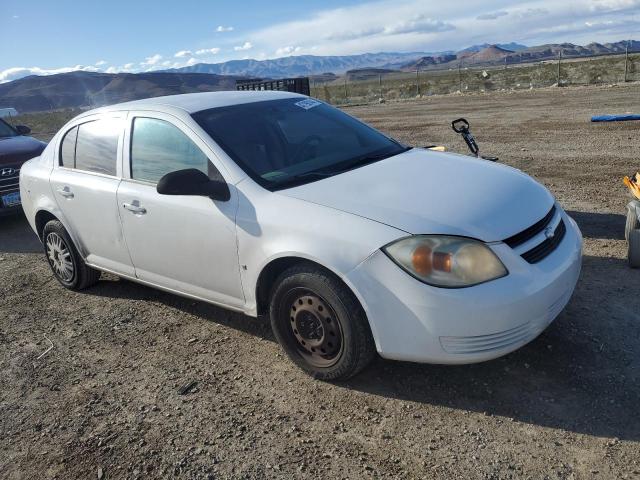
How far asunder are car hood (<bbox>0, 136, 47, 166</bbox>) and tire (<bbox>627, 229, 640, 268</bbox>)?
7.99 m

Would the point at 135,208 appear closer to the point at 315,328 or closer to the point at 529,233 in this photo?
the point at 315,328

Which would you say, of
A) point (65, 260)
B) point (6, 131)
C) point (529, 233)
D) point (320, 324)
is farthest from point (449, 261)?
point (6, 131)

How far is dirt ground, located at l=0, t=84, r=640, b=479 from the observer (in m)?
2.66

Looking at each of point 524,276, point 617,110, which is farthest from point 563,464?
point 617,110

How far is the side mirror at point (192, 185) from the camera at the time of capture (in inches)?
131

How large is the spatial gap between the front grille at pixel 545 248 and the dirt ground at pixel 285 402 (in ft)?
2.30

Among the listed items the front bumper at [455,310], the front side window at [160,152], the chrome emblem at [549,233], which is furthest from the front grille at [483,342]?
the front side window at [160,152]

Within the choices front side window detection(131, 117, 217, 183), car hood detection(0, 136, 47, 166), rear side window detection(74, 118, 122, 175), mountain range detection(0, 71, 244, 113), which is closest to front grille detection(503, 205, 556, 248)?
front side window detection(131, 117, 217, 183)

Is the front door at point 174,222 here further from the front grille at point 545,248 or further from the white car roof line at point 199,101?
the front grille at point 545,248

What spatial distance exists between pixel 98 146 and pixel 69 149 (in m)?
0.54

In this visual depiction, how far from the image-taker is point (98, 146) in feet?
14.7

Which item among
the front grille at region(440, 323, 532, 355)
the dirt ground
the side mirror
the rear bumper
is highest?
the side mirror

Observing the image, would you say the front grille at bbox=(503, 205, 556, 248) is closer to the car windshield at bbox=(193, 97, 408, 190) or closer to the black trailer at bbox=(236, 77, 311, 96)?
the car windshield at bbox=(193, 97, 408, 190)

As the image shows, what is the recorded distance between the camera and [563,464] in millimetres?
2498
